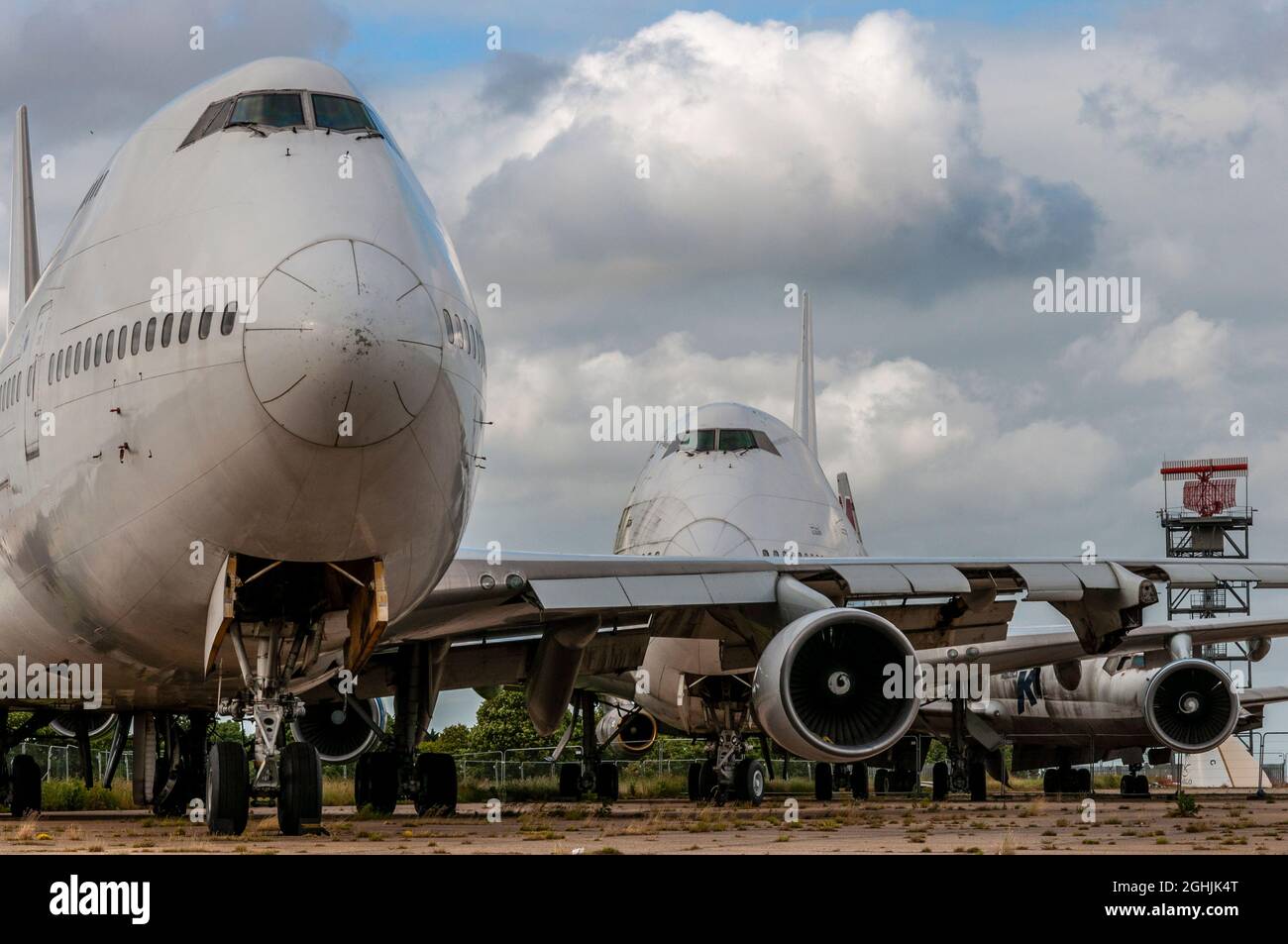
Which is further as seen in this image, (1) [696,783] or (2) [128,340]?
(1) [696,783]

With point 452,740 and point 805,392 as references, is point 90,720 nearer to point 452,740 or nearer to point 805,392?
point 805,392

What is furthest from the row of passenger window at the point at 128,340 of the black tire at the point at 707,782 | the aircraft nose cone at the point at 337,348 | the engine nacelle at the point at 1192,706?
the engine nacelle at the point at 1192,706

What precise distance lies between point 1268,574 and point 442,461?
1155cm

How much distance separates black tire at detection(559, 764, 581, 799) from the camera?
30.7 m

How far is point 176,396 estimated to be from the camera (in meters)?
9.70

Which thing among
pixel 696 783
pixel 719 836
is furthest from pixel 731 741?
pixel 719 836

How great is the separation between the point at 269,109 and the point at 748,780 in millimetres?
14256

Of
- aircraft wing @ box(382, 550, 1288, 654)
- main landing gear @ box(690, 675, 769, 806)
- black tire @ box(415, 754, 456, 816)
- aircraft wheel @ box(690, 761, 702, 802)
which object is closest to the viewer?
aircraft wing @ box(382, 550, 1288, 654)

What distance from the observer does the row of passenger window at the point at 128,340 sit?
952 centimetres

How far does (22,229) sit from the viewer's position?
23922 millimetres

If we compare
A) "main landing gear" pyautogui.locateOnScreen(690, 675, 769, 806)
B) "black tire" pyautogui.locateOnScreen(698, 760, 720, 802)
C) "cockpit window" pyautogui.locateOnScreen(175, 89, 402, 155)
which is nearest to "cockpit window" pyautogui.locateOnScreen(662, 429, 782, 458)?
"main landing gear" pyautogui.locateOnScreen(690, 675, 769, 806)

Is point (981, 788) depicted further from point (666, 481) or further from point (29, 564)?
point (29, 564)

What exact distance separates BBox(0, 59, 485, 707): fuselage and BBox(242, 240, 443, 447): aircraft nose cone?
1cm

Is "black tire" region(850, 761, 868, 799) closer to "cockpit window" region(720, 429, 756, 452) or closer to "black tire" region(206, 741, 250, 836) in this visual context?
"cockpit window" region(720, 429, 756, 452)
